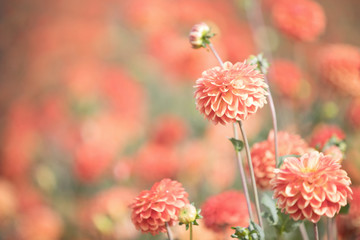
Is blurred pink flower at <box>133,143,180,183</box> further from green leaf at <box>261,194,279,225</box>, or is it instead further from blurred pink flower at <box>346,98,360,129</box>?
green leaf at <box>261,194,279,225</box>

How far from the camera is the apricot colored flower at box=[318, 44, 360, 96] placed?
100cm

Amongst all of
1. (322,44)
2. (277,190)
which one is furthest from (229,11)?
(277,190)

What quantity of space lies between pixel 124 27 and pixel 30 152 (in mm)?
1037

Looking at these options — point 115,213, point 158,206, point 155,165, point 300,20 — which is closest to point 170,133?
point 155,165

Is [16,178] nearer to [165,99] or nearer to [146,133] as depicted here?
[146,133]

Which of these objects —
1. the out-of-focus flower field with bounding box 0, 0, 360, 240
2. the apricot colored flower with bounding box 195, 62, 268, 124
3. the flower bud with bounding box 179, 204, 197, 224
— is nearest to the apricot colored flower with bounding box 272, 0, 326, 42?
the out-of-focus flower field with bounding box 0, 0, 360, 240

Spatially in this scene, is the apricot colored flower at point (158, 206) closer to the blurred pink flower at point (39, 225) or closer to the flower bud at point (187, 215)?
the flower bud at point (187, 215)

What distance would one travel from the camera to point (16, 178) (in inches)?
71.8

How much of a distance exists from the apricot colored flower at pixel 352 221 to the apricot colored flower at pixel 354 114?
38 cm

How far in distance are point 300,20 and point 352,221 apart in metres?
0.54

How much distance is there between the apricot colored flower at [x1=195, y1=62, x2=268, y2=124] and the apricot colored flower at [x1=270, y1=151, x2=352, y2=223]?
0.29ft

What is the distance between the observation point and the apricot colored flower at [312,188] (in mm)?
510

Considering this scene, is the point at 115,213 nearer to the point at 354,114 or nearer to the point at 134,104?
the point at 354,114

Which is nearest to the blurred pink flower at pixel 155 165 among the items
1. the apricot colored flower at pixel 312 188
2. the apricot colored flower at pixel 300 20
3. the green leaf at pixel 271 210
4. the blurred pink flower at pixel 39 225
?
the blurred pink flower at pixel 39 225
